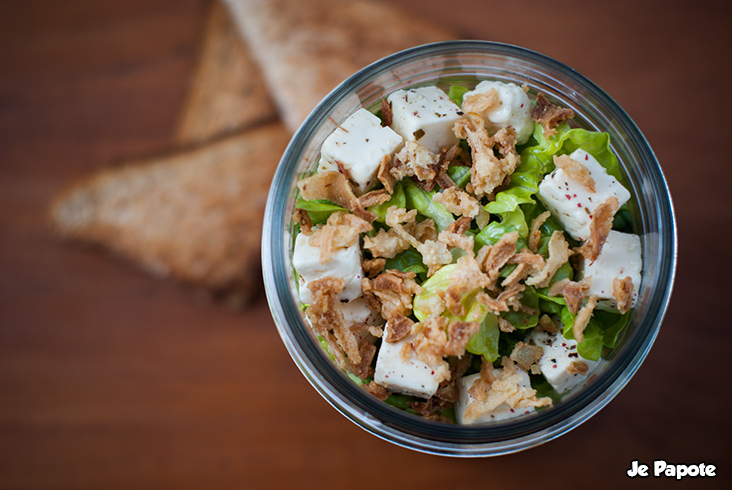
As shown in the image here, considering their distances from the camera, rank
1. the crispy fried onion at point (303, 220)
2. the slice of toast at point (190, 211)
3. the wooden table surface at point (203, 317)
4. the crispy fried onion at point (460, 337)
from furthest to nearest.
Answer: the slice of toast at point (190, 211) → the wooden table surface at point (203, 317) → the crispy fried onion at point (303, 220) → the crispy fried onion at point (460, 337)

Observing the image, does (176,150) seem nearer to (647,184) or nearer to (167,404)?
(167,404)

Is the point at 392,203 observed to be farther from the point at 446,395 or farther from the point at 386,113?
the point at 446,395

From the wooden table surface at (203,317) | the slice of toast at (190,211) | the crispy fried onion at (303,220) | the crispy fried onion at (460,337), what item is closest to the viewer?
the crispy fried onion at (460,337)

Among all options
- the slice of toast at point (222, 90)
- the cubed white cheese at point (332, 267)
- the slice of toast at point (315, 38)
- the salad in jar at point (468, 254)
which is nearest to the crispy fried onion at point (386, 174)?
the salad in jar at point (468, 254)

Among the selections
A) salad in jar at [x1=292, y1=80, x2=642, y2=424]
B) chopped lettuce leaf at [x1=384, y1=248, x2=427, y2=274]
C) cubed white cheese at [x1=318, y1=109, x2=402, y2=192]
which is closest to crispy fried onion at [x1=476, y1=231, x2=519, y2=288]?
salad in jar at [x1=292, y1=80, x2=642, y2=424]

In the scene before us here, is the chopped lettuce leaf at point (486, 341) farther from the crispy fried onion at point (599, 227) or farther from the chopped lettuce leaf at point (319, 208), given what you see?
the chopped lettuce leaf at point (319, 208)

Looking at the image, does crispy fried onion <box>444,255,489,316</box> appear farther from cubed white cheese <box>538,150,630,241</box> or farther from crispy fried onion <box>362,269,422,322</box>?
cubed white cheese <box>538,150,630,241</box>
